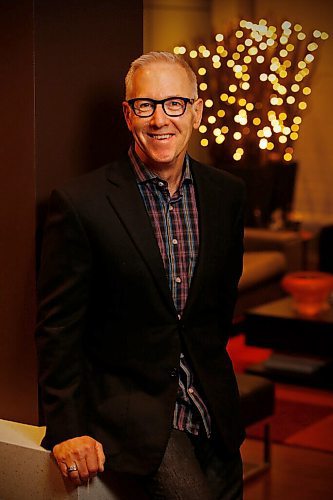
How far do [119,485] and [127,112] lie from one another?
917mm

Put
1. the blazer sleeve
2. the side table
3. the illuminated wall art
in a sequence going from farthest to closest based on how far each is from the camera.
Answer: the illuminated wall art, the side table, the blazer sleeve

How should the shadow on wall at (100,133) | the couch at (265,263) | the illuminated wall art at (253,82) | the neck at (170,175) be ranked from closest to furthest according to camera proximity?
the neck at (170,175)
the shadow on wall at (100,133)
the couch at (265,263)
the illuminated wall art at (253,82)

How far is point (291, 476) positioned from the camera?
386 cm

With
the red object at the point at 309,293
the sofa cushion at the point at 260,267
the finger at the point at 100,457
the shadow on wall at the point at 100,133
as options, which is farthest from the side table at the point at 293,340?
the finger at the point at 100,457

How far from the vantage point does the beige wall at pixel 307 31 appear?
823 centimetres

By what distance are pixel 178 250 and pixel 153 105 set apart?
1.10 ft

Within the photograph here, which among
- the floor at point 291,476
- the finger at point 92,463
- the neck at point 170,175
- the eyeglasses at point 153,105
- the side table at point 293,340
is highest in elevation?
the eyeglasses at point 153,105

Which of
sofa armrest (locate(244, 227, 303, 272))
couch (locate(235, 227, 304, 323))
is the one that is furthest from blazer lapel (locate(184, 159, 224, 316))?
sofa armrest (locate(244, 227, 303, 272))

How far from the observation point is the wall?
89.7 inches

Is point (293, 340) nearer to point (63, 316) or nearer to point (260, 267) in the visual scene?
point (260, 267)

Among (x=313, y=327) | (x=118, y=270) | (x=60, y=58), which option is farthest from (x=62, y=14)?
(x=313, y=327)

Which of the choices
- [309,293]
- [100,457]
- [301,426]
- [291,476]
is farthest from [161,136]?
[309,293]

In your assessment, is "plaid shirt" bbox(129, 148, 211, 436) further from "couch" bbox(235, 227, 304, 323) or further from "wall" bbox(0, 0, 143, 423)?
"couch" bbox(235, 227, 304, 323)

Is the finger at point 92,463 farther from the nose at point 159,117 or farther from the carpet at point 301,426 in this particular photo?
the carpet at point 301,426
